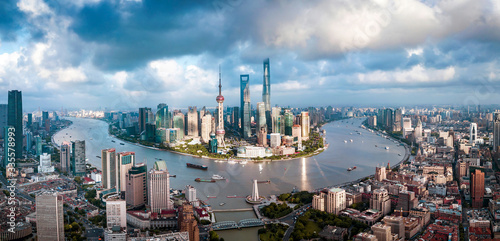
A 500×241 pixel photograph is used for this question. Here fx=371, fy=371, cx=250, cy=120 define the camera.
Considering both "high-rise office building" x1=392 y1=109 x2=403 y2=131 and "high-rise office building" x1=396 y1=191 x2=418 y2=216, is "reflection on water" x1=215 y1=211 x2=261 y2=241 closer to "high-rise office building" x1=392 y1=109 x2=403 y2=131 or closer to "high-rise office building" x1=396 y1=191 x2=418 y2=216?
"high-rise office building" x1=396 y1=191 x2=418 y2=216

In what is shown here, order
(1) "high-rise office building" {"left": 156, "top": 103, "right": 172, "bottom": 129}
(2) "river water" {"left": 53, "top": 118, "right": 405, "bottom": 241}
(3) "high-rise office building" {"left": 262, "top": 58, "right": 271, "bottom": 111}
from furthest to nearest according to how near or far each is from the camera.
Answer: (3) "high-rise office building" {"left": 262, "top": 58, "right": 271, "bottom": 111}
(1) "high-rise office building" {"left": 156, "top": 103, "right": 172, "bottom": 129}
(2) "river water" {"left": 53, "top": 118, "right": 405, "bottom": 241}

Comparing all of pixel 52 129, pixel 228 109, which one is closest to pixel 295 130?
pixel 228 109

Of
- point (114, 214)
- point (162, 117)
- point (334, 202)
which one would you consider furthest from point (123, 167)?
point (162, 117)

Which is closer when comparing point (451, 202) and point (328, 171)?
point (451, 202)

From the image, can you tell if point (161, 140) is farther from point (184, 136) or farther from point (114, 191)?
point (114, 191)

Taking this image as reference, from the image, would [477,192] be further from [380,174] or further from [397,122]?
[397,122]

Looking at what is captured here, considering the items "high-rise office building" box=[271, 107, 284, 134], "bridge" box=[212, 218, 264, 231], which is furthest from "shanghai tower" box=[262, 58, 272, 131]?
"bridge" box=[212, 218, 264, 231]
